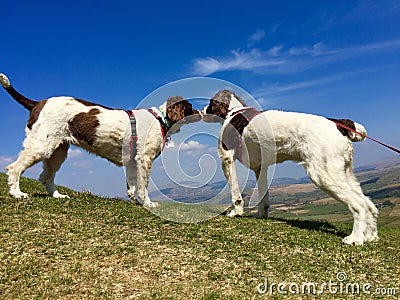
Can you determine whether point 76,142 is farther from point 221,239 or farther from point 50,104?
point 221,239

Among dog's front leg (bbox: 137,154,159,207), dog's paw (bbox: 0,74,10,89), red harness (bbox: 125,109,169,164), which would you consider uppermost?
dog's paw (bbox: 0,74,10,89)

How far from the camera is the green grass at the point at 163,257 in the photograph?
15.3 ft

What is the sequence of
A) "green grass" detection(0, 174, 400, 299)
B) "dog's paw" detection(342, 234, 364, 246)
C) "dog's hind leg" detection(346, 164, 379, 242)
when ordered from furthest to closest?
"dog's hind leg" detection(346, 164, 379, 242) < "dog's paw" detection(342, 234, 364, 246) < "green grass" detection(0, 174, 400, 299)

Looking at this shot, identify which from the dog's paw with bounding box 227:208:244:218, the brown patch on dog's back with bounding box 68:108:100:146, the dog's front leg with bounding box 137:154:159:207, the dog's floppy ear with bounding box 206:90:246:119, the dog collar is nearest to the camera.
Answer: the dog's paw with bounding box 227:208:244:218

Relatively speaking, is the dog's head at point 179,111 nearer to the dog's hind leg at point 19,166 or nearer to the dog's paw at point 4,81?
the dog's hind leg at point 19,166

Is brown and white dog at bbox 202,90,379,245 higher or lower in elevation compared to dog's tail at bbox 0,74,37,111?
lower

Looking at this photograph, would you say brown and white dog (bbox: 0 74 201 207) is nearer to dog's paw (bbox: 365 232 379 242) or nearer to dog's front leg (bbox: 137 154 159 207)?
dog's front leg (bbox: 137 154 159 207)

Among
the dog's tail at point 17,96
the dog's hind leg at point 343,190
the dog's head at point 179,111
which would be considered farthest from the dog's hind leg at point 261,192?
the dog's tail at point 17,96

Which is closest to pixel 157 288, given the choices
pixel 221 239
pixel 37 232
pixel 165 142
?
pixel 221 239

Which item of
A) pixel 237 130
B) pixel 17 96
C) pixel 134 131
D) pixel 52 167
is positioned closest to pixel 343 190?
pixel 237 130

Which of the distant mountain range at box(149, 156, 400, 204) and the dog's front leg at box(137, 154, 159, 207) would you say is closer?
the distant mountain range at box(149, 156, 400, 204)

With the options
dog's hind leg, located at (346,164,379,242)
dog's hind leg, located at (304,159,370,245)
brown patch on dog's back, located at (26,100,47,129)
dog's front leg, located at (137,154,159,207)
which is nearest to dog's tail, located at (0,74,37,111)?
brown patch on dog's back, located at (26,100,47,129)

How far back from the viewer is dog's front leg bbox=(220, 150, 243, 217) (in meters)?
8.98

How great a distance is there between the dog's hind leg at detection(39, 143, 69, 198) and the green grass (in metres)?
1.97
